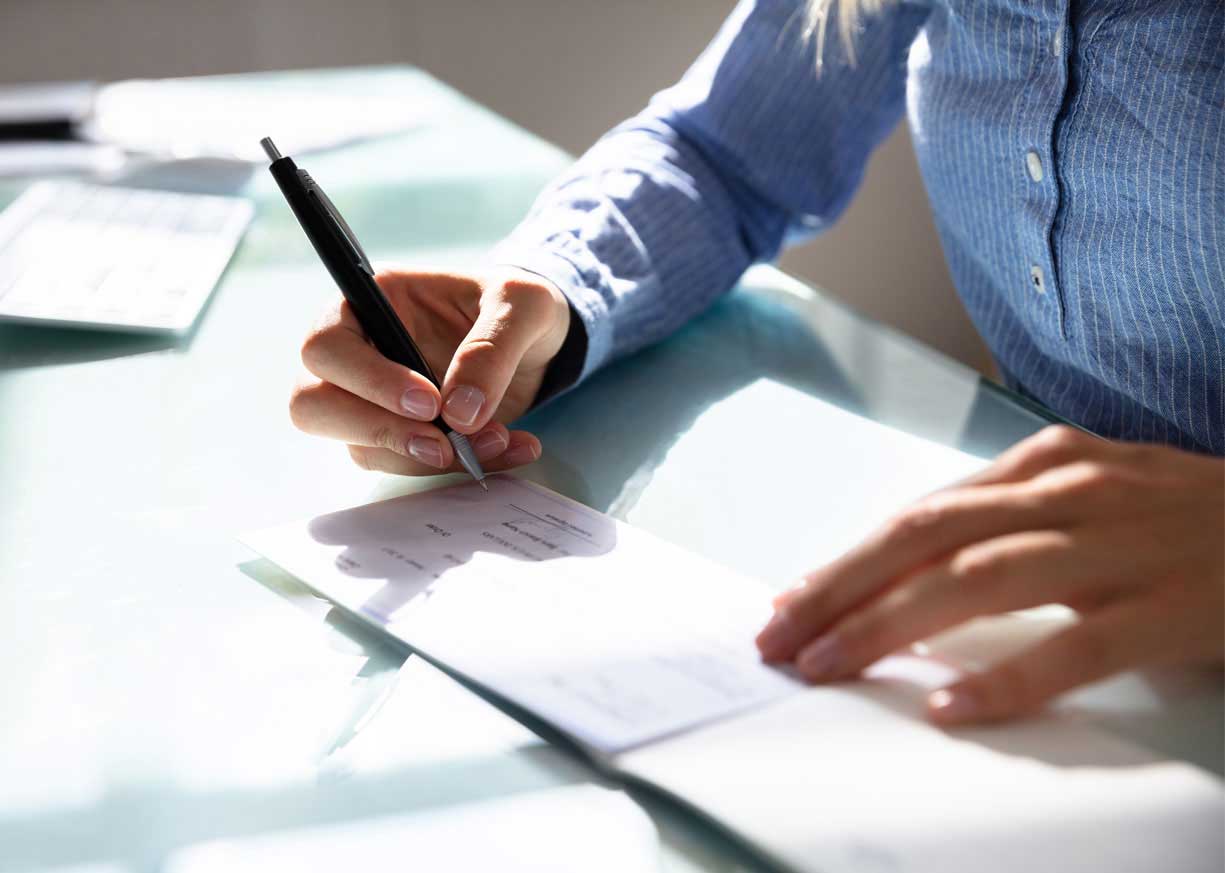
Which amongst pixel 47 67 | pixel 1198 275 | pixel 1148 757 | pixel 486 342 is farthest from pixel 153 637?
pixel 47 67

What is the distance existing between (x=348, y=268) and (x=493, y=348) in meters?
0.08

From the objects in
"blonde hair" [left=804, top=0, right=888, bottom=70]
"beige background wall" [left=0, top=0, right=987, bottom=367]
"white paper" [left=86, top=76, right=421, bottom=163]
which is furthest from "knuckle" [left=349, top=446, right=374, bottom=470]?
"beige background wall" [left=0, top=0, right=987, bottom=367]

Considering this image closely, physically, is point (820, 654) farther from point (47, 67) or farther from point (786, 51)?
point (47, 67)

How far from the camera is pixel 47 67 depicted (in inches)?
79.0

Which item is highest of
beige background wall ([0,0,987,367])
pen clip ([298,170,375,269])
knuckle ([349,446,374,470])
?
pen clip ([298,170,375,269])

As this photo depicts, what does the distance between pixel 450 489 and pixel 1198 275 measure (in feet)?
1.26

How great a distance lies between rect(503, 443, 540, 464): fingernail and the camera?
1.88ft

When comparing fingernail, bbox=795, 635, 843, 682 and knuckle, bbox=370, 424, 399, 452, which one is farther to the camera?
knuckle, bbox=370, 424, 399, 452

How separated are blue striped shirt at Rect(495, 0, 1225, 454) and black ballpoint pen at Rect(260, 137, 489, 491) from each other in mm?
122

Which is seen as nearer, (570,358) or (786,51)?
(570,358)

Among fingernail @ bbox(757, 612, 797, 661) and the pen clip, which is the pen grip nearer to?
the pen clip

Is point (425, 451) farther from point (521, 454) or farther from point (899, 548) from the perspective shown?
point (899, 548)

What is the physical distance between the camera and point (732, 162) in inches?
33.9

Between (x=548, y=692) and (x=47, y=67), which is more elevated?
(x=548, y=692)
